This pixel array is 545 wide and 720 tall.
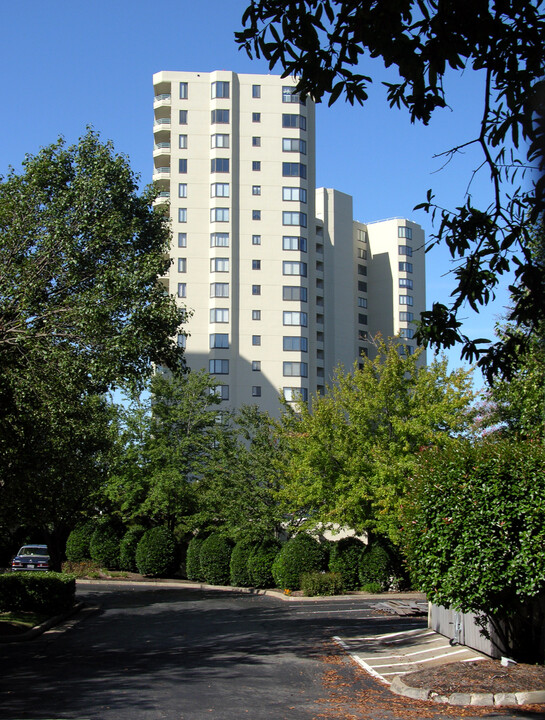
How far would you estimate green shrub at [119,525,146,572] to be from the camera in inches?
1666

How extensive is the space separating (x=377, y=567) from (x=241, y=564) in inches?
292

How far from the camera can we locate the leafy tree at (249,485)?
3528cm

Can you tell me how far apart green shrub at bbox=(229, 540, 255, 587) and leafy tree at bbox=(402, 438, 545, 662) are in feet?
77.7

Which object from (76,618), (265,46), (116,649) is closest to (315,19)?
(265,46)

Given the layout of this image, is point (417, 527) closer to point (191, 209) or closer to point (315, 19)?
point (315, 19)

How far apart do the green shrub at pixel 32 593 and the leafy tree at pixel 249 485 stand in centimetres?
1223

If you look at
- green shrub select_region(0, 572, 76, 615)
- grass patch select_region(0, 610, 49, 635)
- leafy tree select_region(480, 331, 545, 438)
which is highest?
leafy tree select_region(480, 331, 545, 438)

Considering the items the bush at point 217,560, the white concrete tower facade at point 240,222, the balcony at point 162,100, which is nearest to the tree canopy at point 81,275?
the bush at point 217,560

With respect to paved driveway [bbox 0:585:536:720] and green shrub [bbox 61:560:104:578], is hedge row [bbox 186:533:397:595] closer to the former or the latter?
paved driveway [bbox 0:585:536:720]

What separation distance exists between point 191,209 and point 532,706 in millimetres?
62724

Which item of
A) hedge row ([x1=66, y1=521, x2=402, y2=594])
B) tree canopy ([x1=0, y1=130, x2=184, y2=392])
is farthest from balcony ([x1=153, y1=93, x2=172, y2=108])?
tree canopy ([x1=0, y1=130, x2=184, y2=392])

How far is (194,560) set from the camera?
39688mm

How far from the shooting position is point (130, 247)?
58.9 feet

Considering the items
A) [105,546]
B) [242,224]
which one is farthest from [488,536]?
[242,224]
